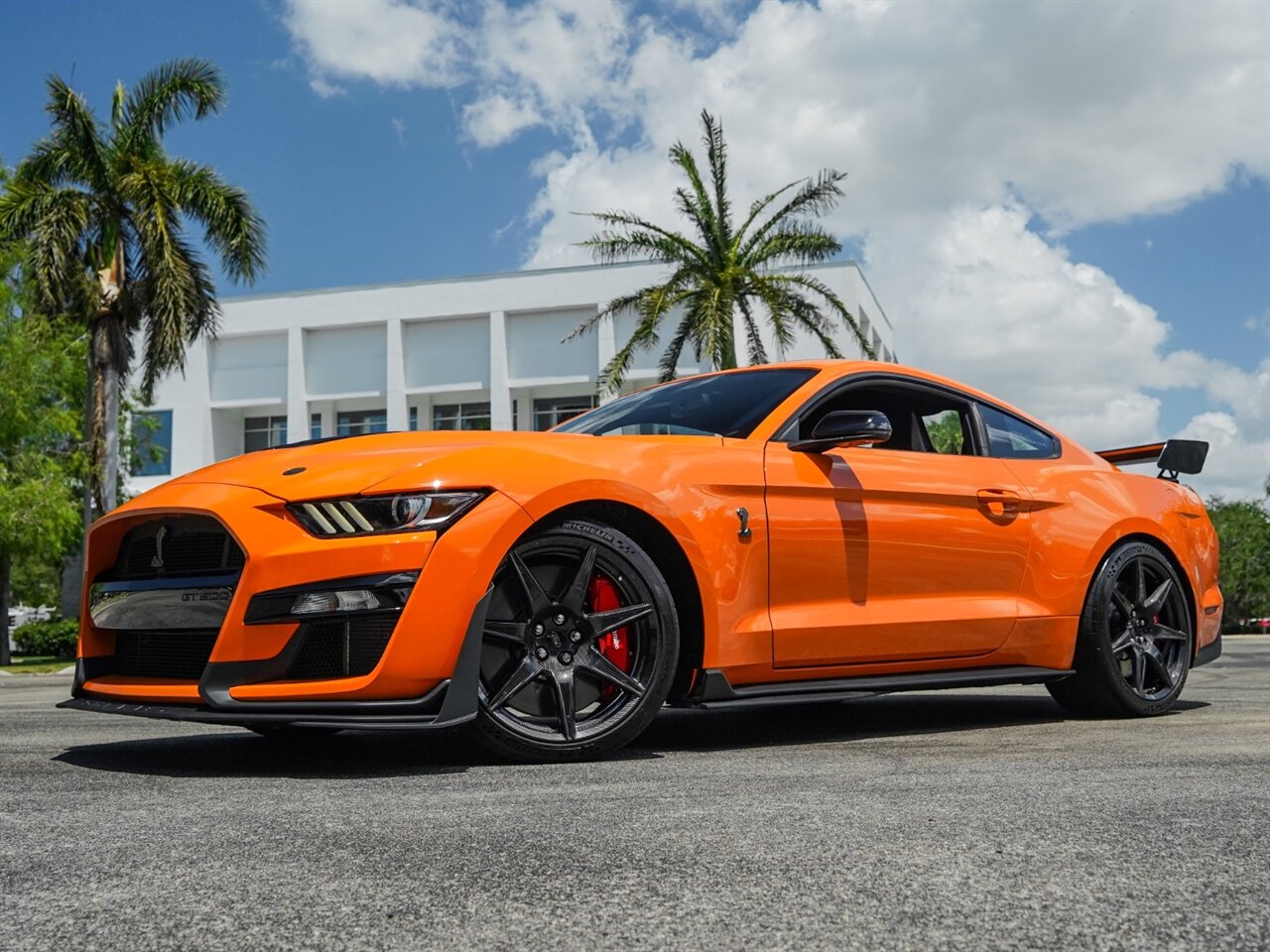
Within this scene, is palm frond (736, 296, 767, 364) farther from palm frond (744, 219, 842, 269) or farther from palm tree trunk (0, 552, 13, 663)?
palm tree trunk (0, 552, 13, 663)

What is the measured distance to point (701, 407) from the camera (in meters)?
5.02

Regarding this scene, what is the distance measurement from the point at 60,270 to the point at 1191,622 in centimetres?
2152

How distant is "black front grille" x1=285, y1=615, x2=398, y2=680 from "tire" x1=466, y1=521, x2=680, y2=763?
0.34 metres

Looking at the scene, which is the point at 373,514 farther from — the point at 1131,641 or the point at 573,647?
the point at 1131,641

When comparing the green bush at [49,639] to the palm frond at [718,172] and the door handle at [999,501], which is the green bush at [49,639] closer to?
the palm frond at [718,172]

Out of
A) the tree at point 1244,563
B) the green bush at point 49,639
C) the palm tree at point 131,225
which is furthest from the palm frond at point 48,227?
→ the tree at point 1244,563

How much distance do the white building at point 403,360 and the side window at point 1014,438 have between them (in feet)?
159

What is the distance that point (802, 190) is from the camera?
80.8 feet

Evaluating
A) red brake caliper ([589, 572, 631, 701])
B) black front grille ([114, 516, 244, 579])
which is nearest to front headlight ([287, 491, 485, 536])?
black front grille ([114, 516, 244, 579])

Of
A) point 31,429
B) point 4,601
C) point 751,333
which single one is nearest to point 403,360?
point 4,601

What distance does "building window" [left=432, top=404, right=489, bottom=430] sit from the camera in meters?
58.6

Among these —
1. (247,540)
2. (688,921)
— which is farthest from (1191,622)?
(688,921)

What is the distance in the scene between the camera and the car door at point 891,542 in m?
4.48

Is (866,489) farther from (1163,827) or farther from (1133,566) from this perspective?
(1163,827)
